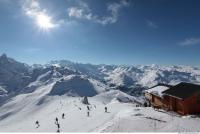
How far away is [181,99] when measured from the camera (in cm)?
4638

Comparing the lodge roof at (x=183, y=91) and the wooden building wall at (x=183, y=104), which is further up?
the lodge roof at (x=183, y=91)

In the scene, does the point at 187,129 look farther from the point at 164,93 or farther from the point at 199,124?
the point at 164,93

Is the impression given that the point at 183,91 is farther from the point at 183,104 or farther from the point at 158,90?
the point at 158,90

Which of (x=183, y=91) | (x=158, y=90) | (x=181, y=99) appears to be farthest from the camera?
(x=158, y=90)

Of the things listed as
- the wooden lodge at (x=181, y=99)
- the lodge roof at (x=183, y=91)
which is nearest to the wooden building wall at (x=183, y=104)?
the wooden lodge at (x=181, y=99)

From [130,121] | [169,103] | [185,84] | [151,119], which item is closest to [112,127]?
[130,121]

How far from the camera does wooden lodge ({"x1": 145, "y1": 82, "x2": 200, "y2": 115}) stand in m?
46.2

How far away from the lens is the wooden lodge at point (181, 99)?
46.2 metres

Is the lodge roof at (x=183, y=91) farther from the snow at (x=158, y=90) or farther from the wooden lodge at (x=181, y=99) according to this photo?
the snow at (x=158, y=90)

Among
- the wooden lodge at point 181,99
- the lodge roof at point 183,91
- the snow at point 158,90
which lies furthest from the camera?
the snow at point 158,90

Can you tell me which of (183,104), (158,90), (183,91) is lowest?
(183,104)

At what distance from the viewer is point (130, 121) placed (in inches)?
1346

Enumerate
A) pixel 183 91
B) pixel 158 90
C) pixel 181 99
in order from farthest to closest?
pixel 158 90 → pixel 183 91 → pixel 181 99

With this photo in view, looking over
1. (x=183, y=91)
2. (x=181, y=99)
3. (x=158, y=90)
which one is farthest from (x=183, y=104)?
(x=158, y=90)
